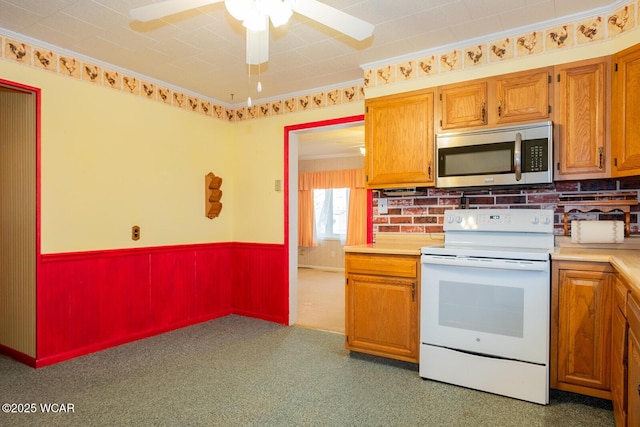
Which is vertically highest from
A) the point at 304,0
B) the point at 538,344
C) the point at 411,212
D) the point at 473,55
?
the point at 473,55

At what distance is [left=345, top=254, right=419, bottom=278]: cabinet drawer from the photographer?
2.72 m

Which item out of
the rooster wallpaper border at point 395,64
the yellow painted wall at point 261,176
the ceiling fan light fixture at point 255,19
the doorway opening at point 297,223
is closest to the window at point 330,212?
the doorway opening at point 297,223

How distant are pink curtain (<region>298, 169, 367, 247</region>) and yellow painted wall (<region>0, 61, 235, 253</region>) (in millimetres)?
3580

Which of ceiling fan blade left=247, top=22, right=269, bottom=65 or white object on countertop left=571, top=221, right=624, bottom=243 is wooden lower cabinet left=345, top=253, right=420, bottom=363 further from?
ceiling fan blade left=247, top=22, right=269, bottom=65

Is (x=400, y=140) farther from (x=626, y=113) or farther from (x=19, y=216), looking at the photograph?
(x=19, y=216)

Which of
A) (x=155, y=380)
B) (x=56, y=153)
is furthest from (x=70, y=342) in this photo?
(x=56, y=153)

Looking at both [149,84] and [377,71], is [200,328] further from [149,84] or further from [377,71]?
[377,71]

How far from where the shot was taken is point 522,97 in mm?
2635

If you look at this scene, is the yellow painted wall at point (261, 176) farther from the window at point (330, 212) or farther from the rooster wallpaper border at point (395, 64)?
the window at point (330, 212)

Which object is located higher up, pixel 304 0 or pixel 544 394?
pixel 304 0

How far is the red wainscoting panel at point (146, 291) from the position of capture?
295cm

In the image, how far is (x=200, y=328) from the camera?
3.83 metres

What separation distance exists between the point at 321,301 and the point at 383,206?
7.10ft

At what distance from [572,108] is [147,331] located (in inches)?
148
